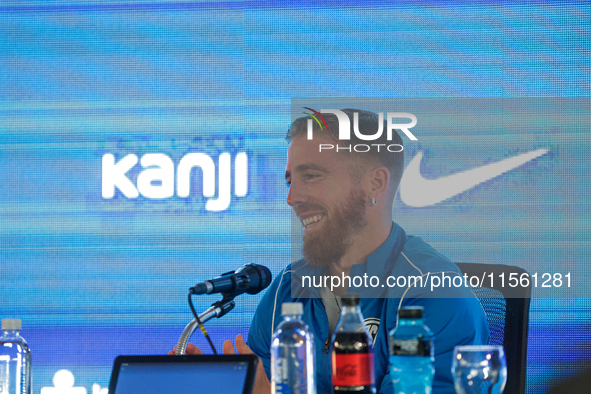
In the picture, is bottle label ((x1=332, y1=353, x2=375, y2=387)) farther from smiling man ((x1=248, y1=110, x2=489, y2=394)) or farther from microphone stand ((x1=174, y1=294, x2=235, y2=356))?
smiling man ((x1=248, y1=110, x2=489, y2=394))

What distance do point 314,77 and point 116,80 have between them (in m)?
0.91

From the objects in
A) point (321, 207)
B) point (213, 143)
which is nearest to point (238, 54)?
point (213, 143)

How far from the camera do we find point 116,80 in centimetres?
274

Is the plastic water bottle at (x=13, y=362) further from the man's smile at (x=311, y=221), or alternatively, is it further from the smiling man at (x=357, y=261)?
the man's smile at (x=311, y=221)

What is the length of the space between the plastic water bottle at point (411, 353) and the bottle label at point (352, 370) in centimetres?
7

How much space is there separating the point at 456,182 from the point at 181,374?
1.71 m

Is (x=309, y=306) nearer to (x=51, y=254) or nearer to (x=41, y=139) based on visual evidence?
(x=51, y=254)

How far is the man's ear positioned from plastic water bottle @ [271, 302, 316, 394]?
1.11 metres

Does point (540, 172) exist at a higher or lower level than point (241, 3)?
lower

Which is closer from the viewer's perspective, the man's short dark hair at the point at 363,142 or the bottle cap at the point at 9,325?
the bottle cap at the point at 9,325

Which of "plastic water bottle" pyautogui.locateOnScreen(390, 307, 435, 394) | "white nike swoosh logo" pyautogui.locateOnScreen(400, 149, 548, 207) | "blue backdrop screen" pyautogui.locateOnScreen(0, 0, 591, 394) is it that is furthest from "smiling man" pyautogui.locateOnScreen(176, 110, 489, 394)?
"plastic water bottle" pyautogui.locateOnScreen(390, 307, 435, 394)

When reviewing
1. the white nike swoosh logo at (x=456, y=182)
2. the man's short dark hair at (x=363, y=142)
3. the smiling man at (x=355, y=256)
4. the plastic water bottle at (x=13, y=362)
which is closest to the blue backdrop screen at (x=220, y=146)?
the white nike swoosh logo at (x=456, y=182)

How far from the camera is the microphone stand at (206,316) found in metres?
1.17

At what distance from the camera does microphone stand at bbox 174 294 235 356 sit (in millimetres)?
1175
